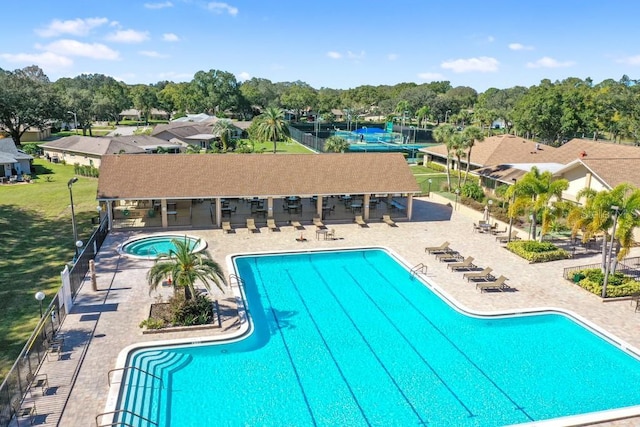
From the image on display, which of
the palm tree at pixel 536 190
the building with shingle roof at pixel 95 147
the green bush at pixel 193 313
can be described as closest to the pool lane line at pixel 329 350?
the green bush at pixel 193 313

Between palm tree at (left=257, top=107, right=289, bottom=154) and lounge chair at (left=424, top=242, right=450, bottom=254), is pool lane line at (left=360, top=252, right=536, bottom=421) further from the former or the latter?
palm tree at (left=257, top=107, right=289, bottom=154)

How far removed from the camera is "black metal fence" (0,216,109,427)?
1253 centimetres

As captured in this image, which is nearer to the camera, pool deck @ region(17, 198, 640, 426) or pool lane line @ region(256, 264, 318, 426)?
pool lane line @ region(256, 264, 318, 426)

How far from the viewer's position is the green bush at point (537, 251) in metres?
26.0

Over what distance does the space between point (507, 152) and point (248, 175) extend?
2883 cm

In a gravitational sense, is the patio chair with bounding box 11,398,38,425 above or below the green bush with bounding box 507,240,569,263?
below

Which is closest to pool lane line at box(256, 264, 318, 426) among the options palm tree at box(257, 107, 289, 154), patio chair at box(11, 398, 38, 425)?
patio chair at box(11, 398, 38, 425)

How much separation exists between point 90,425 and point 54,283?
36.0 feet

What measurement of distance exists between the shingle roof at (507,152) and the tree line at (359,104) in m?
16.8

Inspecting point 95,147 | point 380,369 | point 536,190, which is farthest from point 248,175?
point 95,147

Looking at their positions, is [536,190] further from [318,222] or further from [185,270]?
[185,270]

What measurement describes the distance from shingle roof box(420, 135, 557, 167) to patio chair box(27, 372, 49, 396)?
41.4 m

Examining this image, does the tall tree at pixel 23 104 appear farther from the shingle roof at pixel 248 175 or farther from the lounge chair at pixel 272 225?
the lounge chair at pixel 272 225

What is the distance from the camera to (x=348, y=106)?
467ft
